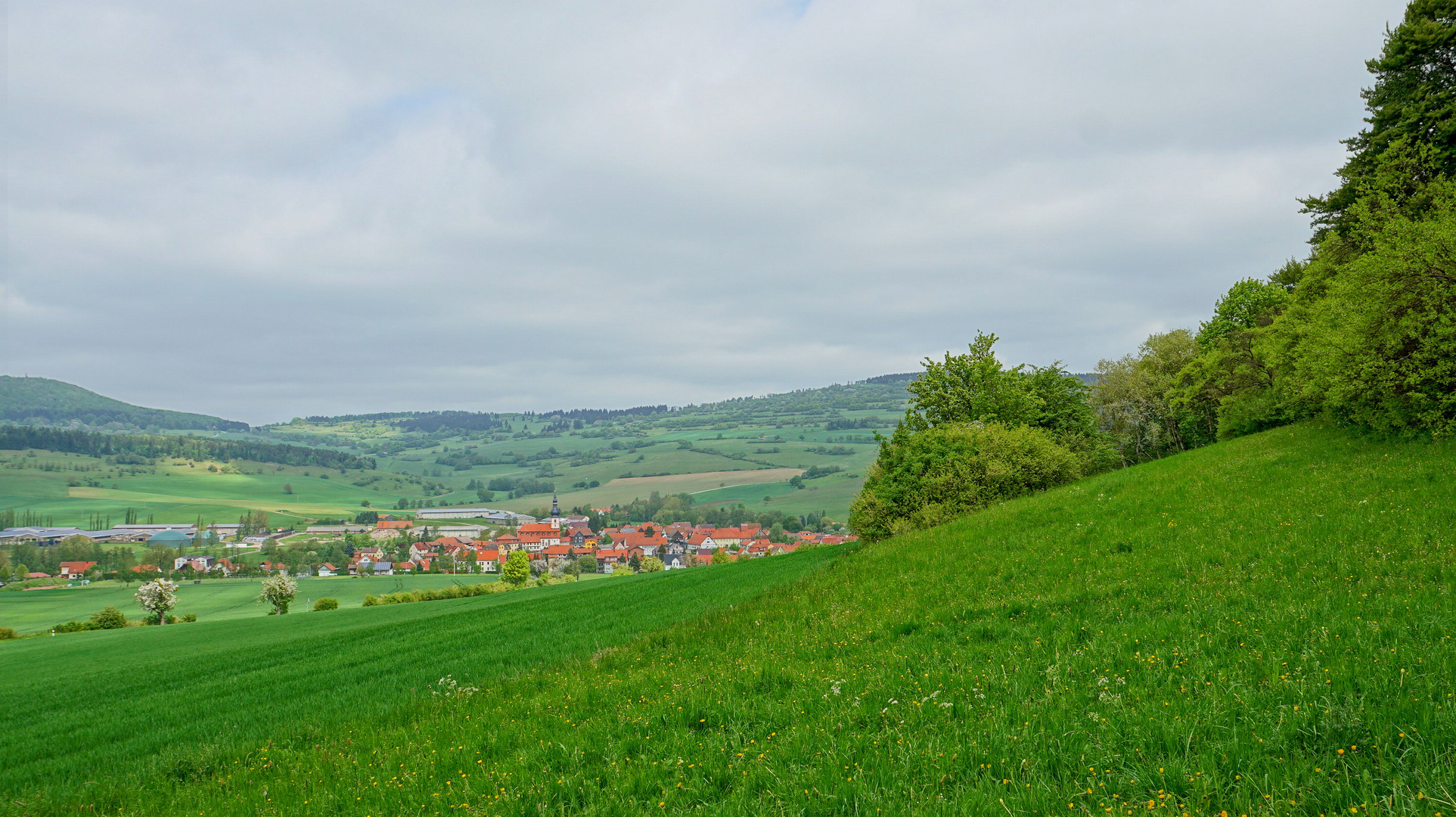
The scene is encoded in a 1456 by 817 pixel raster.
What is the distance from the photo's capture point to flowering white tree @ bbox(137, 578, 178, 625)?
232 ft

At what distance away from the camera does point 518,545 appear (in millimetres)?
183875

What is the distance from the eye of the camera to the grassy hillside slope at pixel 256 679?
11.5m

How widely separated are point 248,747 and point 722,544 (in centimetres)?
15988

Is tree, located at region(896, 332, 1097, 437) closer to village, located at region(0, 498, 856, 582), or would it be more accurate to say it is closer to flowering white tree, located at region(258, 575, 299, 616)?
village, located at region(0, 498, 856, 582)

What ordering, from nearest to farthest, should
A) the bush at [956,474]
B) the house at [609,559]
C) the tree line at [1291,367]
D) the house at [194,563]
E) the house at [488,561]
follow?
the tree line at [1291,367] < the bush at [956,474] < the house at [194,563] < the house at [609,559] < the house at [488,561]

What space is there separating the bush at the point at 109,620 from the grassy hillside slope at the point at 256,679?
3784 centimetres

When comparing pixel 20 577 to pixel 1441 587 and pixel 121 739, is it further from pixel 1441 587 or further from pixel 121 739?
pixel 1441 587

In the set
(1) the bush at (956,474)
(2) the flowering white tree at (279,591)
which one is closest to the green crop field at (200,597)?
(2) the flowering white tree at (279,591)

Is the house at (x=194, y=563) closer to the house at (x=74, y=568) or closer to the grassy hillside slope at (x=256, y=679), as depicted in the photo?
the house at (x=74, y=568)

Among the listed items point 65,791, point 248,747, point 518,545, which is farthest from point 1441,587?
point 518,545

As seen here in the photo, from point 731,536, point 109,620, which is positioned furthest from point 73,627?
point 731,536

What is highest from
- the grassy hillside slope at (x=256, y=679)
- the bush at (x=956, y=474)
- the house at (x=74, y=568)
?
the bush at (x=956, y=474)

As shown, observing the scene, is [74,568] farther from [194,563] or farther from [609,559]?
[609,559]

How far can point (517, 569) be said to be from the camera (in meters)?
98.9
